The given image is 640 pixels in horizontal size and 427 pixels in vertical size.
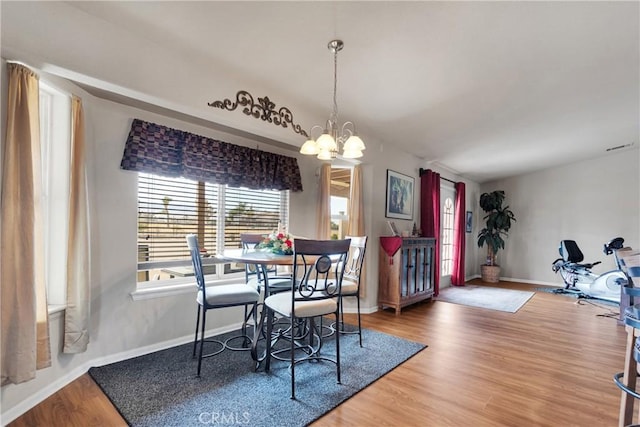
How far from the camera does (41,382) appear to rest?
204cm

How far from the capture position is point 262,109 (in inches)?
112

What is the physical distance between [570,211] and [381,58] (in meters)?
6.77

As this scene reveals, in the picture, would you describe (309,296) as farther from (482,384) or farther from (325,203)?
(325,203)

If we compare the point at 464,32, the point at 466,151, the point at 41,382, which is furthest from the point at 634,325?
the point at 466,151

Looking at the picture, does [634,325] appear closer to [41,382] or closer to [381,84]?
[381,84]

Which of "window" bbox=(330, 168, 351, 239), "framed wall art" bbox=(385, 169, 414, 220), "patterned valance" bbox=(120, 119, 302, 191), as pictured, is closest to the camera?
"patterned valance" bbox=(120, 119, 302, 191)

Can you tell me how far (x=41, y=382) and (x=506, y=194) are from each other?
8761mm

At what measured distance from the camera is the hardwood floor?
1.89 m

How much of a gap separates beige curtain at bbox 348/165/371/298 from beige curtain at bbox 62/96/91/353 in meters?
2.94

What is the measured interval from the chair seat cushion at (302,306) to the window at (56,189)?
154 cm

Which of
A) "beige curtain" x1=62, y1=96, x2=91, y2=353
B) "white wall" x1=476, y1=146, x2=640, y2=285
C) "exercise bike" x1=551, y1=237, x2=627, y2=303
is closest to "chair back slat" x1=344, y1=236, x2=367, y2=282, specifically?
"beige curtain" x1=62, y1=96, x2=91, y2=353

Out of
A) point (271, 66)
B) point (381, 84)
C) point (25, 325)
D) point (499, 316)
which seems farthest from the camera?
point (499, 316)

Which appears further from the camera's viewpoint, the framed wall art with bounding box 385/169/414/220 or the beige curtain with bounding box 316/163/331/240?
the framed wall art with bounding box 385/169/414/220

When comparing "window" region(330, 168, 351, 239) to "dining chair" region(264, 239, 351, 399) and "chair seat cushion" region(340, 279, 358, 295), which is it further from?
"dining chair" region(264, 239, 351, 399)
